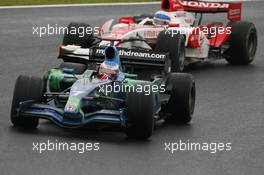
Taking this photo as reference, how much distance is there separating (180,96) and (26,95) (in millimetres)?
2078

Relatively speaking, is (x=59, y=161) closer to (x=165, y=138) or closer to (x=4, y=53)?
(x=165, y=138)

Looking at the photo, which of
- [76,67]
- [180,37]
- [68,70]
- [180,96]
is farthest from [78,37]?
[180,96]

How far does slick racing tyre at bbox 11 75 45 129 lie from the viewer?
12461 mm

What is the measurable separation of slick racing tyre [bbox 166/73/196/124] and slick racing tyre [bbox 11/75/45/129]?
5.85ft

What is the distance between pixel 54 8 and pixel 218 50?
338 inches

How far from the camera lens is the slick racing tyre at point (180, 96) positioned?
13273 mm

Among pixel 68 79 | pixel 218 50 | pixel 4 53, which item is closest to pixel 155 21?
pixel 218 50

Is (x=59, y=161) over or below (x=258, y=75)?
over

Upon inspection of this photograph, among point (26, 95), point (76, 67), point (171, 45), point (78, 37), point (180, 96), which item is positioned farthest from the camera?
point (78, 37)

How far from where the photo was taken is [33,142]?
11.9m

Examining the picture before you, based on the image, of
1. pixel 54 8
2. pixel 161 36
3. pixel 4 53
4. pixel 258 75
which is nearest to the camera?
pixel 161 36

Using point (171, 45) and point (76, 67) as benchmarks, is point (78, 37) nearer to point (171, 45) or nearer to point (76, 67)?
point (171, 45)

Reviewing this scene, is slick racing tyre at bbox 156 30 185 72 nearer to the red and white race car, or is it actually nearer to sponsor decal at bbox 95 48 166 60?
the red and white race car

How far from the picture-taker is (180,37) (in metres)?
17.4
